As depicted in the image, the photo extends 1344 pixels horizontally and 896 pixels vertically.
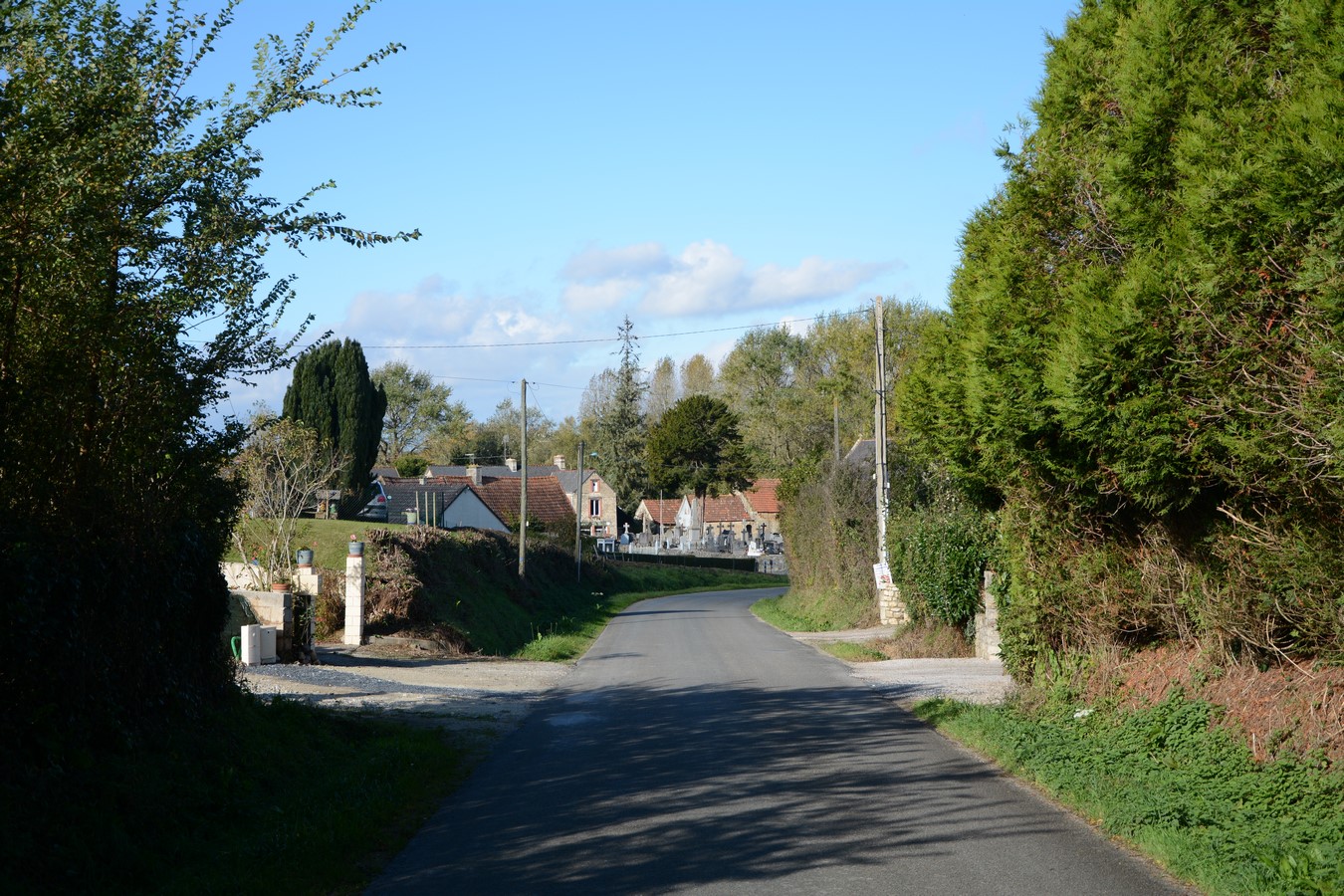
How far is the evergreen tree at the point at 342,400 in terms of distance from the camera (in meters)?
47.2

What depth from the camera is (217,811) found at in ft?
26.5

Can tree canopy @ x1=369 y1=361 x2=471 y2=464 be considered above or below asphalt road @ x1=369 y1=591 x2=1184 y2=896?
above

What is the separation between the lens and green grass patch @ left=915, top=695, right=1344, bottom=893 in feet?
21.0

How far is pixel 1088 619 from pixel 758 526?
310 ft

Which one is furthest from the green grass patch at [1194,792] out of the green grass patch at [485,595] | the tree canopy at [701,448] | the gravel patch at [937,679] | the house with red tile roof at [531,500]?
the tree canopy at [701,448]

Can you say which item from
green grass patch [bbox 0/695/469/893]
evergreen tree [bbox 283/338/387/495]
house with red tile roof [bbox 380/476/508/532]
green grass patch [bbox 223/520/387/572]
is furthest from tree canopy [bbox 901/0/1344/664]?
house with red tile roof [bbox 380/476/508/532]

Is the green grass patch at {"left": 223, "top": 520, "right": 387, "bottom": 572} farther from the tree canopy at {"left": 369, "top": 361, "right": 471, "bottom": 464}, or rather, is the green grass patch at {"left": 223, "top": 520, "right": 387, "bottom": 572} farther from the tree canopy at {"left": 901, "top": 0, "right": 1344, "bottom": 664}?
the tree canopy at {"left": 369, "top": 361, "right": 471, "bottom": 464}

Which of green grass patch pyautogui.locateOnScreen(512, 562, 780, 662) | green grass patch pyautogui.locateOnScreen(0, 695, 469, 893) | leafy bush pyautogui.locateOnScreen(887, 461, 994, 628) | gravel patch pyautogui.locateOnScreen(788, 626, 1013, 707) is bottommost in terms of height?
green grass patch pyautogui.locateOnScreen(512, 562, 780, 662)

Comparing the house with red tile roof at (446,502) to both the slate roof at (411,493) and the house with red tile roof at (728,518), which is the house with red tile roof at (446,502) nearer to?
the slate roof at (411,493)

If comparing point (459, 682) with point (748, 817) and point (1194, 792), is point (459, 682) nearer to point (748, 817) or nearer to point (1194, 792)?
point (748, 817)

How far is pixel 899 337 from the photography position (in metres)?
55.7

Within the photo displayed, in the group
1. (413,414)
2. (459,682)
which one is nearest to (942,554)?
(459,682)

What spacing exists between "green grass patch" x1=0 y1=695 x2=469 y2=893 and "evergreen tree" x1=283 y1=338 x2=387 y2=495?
37461 millimetres


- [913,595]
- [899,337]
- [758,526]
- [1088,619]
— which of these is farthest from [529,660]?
[758,526]
